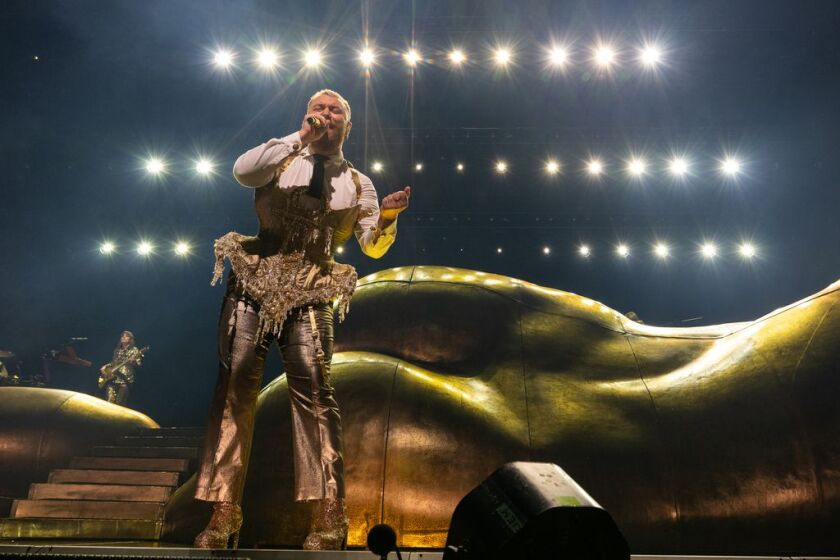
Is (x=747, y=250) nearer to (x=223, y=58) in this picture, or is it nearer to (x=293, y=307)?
(x=293, y=307)

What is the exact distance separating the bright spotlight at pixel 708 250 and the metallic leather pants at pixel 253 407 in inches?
303

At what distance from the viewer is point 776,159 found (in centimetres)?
726

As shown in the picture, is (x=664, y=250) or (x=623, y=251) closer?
(x=664, y=250)

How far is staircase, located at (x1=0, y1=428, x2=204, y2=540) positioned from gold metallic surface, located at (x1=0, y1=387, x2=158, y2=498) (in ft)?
0.58

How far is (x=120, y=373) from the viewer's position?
30.0 ft

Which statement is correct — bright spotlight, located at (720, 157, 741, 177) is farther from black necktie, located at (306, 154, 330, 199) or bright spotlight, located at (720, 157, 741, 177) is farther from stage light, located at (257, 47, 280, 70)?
black necktie, located at (306, 154, 330, 199)

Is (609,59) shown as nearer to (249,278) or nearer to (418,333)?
(418,333)

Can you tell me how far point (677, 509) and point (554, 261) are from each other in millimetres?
6265

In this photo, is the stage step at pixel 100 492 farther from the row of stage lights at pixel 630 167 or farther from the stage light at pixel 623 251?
the stage light at pixel 623 251

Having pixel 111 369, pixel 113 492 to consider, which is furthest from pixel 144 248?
pixel 113 492

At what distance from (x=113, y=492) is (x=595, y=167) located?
7.36 m

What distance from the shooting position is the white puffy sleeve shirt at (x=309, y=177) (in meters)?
2.25

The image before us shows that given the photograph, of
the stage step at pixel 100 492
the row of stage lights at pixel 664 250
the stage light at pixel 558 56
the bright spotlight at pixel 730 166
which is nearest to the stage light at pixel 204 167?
the row of stage lights at pixel 664 250

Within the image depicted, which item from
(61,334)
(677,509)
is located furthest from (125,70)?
(677,509)
